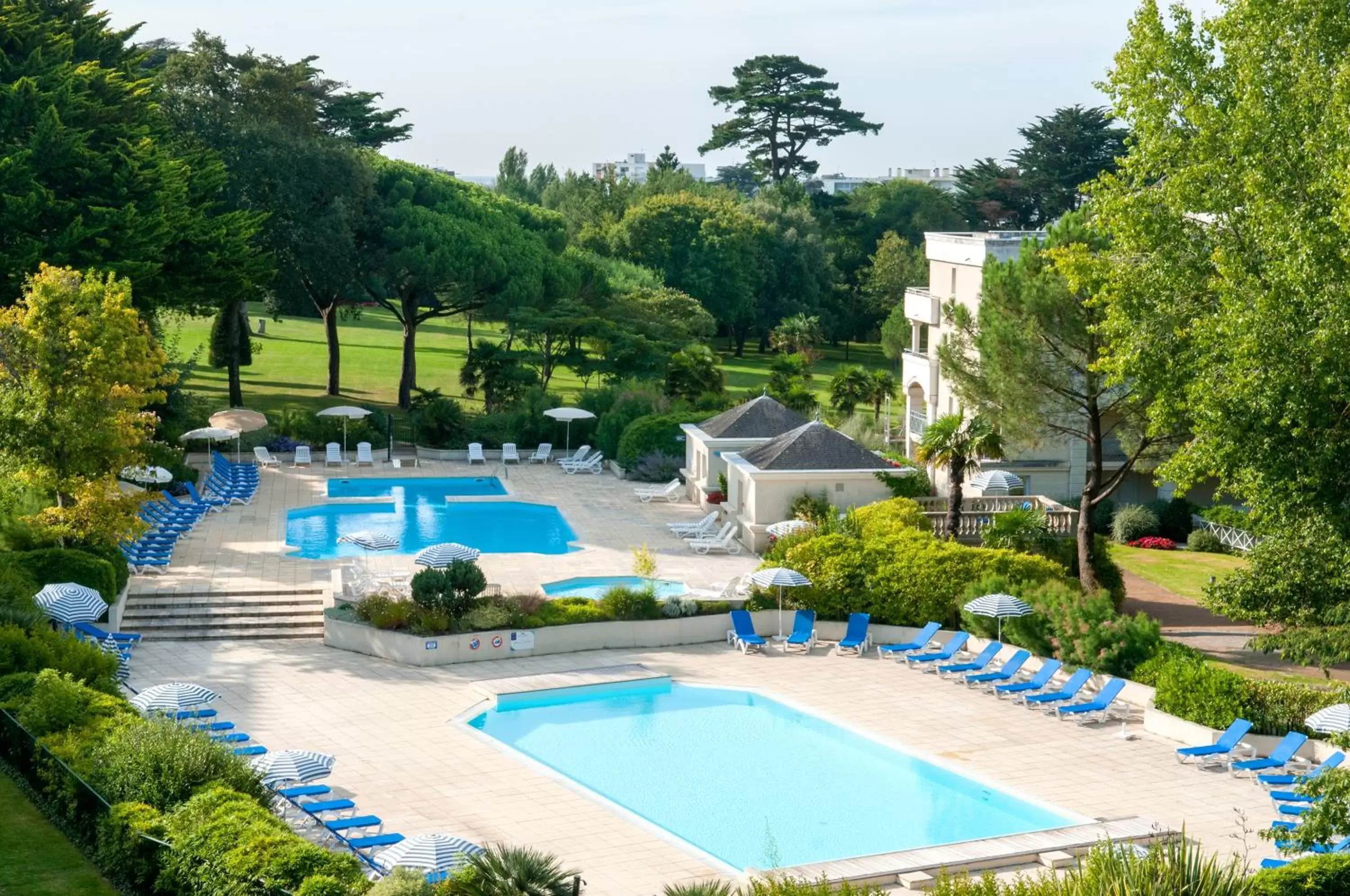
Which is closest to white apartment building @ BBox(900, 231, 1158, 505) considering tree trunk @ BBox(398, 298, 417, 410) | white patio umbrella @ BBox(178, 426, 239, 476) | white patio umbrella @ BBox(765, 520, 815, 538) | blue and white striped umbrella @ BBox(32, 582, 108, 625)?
white patio umbrella @ BBox(765, 520, 815, 538)

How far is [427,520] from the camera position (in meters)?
41.5

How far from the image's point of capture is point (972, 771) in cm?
2289

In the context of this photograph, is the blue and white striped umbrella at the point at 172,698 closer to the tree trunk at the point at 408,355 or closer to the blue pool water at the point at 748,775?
the blue pool water at the point at 748,775

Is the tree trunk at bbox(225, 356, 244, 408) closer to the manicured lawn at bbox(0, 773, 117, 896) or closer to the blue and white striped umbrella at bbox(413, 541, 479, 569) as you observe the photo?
the blue and white striped umbrella at bbox(413, 541, 479, 569)

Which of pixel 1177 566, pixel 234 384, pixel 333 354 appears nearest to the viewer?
pixel 1177 566

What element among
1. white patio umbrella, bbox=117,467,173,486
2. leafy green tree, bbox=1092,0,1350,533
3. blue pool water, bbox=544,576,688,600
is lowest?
blue pool water, bbox=544,576,688,600

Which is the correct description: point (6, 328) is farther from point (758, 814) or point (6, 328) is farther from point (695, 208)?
point (695, 208)

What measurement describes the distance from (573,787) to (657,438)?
25.3 m

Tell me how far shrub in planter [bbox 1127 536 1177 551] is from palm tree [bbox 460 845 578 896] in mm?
28913

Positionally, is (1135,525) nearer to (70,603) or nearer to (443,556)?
(443,556)

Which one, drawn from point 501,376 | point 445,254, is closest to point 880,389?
point 501,376

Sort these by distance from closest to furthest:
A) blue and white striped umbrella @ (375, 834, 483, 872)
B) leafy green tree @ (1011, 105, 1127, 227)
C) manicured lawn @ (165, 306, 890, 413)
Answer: blue and white striped umbrella @ (375, 834, 483, 872) < manicured lawn @ (165, 306, 890, 413) < leafy green tree @ (1011, 105, 1127, 227)

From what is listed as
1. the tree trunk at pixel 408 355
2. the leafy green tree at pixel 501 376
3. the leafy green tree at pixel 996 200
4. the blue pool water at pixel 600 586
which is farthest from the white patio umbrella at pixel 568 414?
the leafy green tree at pixel 996 200

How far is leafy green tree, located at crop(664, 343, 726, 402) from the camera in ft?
173
